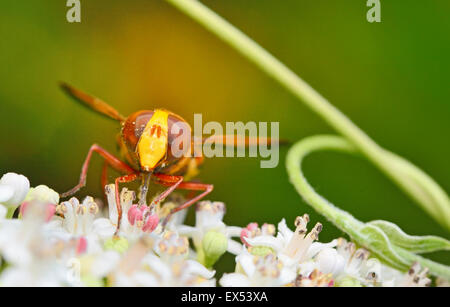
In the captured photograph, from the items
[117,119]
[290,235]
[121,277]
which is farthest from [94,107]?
[121,277]

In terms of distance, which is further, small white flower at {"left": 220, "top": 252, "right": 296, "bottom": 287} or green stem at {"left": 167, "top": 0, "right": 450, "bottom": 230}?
green stem at {"left": 167, "top": 0, "right": 450, "bottom": 230}

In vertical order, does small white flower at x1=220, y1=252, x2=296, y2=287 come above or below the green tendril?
below

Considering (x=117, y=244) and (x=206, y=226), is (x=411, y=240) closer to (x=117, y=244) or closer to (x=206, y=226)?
(x=206, y=226)

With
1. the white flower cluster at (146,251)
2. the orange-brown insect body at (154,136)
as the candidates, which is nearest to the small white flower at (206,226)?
the white flower cluster at (146,251)

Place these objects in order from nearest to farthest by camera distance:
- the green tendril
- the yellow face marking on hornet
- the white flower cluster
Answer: the white flower cluster < the yellow face marking on hornet < the green tendril

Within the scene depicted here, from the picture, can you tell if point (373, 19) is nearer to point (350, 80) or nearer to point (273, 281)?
point (350, 80)

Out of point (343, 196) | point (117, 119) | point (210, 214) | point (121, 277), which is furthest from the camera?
point (343, 196)

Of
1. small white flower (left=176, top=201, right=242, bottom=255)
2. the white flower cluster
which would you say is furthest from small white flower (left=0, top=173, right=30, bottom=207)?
small white flower (left=176, top=201, right=242, bottom=255)

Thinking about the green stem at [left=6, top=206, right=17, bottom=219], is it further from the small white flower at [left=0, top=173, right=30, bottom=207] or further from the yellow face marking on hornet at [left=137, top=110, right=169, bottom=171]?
the yellow face marking on hornet at [left=137, top=110, right=169, bottom=171]
